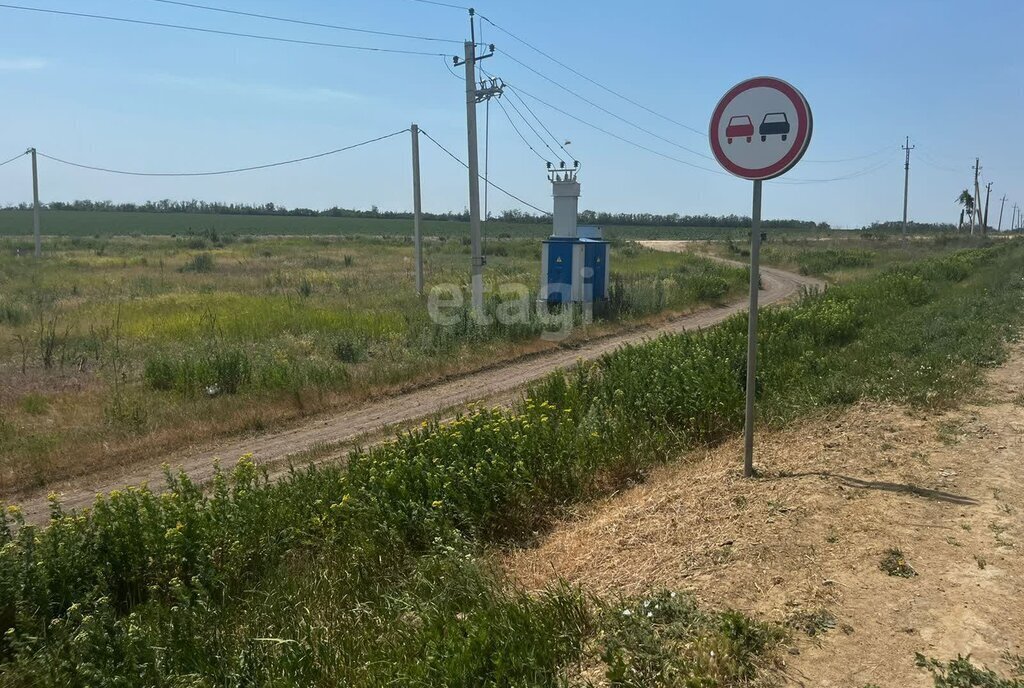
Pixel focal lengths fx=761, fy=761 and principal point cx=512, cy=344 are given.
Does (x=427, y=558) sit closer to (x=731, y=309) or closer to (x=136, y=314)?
(x=136, y=314)

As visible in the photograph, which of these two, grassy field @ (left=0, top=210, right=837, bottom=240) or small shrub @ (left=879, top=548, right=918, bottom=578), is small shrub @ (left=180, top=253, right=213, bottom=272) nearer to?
small shrub @ (left=879, top=548, right=918, bottom=578)

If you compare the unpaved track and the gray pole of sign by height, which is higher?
the gray pole of sign

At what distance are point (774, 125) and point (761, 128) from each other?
0.09 m

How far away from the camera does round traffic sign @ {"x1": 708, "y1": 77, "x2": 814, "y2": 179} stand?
4.87 m

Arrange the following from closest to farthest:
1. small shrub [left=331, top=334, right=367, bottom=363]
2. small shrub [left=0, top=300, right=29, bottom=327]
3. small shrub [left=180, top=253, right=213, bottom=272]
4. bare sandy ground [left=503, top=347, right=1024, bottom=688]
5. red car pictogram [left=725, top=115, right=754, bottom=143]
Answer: bare sandy ground [left=503, top=347, right=1024, bottom=688]
red car pictogram [left=725, top=115, right=754, bottom=143]
small shrub [left=331, top=334, right=367, bottom=363]
small shrub [left=0, top=300, right=29, bottom=327]
small shrub [left=180, top=253, right=213, bottom=272]

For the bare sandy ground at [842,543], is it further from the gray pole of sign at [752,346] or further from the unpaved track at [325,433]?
the unpaved track at [325,433]

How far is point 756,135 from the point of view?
5027 millimetres

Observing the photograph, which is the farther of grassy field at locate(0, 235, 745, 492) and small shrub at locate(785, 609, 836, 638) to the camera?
grassy field at locate(0, 235, 745, 492)

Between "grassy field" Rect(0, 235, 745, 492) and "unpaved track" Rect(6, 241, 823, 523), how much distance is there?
343 millimetres

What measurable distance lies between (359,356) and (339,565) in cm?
940

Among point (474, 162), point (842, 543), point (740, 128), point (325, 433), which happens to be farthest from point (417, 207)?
point (842, 543)

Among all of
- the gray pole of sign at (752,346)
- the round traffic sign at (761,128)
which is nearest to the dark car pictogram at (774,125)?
the round traffic sign at (761,128)

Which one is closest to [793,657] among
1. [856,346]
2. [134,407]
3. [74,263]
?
[856,346]

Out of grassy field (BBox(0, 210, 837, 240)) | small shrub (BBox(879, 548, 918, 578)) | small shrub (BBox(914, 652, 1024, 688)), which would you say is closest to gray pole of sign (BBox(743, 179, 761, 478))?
small shrub (BBox(879, 548, 918, 578))
